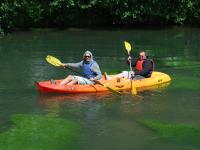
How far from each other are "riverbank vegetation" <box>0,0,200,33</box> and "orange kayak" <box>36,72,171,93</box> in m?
15.6

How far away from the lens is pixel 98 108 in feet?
51.5

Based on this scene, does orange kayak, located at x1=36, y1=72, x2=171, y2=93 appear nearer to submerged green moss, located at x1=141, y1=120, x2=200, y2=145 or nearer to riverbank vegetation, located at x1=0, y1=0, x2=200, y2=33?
submerged green moss, located at x1=141, y1=120, x2=200, y2=145

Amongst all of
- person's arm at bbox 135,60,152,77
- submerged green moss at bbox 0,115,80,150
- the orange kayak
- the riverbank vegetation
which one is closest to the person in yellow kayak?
person's arm at bbox 135,60,152,77

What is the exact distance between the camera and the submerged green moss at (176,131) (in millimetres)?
12859

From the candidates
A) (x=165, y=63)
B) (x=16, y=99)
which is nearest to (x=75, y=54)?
(x=165, y=63)

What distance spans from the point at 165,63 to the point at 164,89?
4641mm

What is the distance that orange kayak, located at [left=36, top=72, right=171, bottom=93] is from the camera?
16.9 metres

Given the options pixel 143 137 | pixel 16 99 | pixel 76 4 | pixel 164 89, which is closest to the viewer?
pixel 143 137

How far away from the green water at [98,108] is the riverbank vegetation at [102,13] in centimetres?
722

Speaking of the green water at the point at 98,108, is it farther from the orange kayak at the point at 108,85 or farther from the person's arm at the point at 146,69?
the person's arm at the point at 146,69

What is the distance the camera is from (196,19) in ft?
117

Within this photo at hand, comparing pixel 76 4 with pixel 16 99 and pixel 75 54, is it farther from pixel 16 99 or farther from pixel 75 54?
pixel 16 99

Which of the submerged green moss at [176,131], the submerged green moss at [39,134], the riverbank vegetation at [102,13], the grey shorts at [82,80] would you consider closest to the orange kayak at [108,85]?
the grey shorts at [82,80]

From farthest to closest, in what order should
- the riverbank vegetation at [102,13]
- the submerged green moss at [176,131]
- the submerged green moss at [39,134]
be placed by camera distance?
the riverbank vegetation at [102,13], the submerged green moss at [176,131], the submerged green moss at [39,134]
